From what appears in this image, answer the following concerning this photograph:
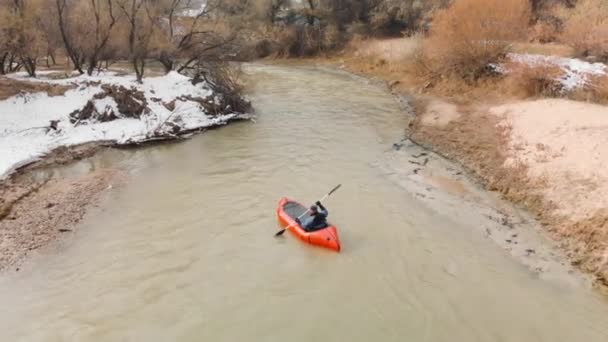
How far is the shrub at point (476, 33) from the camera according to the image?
64.4ft

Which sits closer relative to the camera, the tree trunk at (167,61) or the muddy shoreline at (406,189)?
the muddy shoreline at (406,189)

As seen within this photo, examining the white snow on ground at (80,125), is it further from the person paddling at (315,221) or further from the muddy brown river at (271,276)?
the person paddling at (315,221)

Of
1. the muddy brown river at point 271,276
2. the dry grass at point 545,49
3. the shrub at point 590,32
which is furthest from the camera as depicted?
the dry grass at point 545,49

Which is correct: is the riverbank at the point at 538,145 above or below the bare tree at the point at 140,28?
below

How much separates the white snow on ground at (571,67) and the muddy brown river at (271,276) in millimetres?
9137

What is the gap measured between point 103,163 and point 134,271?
6.51 meters

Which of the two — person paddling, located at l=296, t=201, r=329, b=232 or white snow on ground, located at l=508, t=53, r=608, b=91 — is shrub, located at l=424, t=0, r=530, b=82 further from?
person paddling, located at l=296, t=201, r=329, b=232

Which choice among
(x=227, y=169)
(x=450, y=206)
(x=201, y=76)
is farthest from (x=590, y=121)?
(x=201, y=76)

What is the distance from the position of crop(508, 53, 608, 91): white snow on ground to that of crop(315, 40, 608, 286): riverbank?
0.04 meters

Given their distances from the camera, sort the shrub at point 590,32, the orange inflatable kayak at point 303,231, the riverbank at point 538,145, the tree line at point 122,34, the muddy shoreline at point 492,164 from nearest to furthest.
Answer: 1. the muddy shoreline at point 492,164
2. the orange inflatable kayak at point 303,231
3. the riverbank at point 538,145
4. the tree line at point 122,34
5. the shrub at point 590,32

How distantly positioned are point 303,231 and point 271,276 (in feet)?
4.36

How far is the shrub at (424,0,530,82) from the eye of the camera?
1962cm

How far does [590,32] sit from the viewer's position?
19.6 m

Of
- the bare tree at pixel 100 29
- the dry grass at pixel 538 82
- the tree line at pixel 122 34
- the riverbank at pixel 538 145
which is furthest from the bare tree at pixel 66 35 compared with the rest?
the dry grass at pixel 538 82
